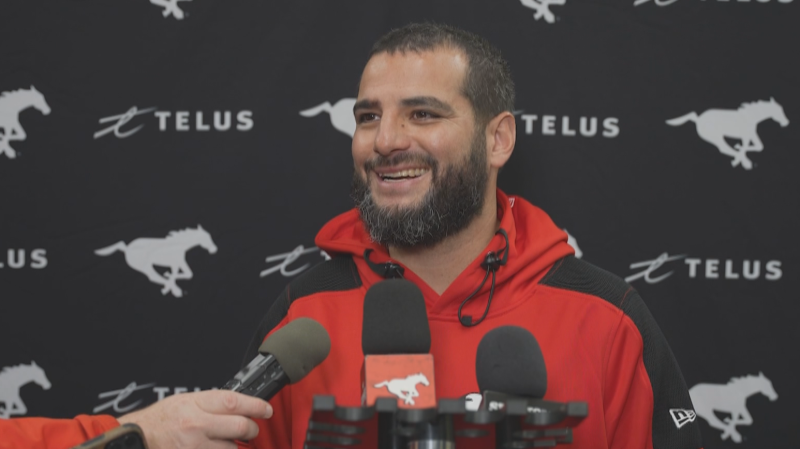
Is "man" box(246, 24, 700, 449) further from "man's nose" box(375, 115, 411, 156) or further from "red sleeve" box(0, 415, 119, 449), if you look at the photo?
"red sleeve" box(0, 415, 119, 449)

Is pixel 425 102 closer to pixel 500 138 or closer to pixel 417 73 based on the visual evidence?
pixel 417 73

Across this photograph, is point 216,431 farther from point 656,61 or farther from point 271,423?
point 656,61

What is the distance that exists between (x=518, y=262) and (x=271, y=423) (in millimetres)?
553

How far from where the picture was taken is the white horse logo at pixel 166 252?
5.90 feet

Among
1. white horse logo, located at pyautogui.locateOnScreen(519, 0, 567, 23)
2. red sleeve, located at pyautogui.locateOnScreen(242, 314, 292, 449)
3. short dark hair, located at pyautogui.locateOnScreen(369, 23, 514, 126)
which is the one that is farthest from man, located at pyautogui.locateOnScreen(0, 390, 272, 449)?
white horse logo, located at pyautogui.locateOnScreen(519, 0, 567, 23)

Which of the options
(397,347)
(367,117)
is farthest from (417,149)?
(397,347)

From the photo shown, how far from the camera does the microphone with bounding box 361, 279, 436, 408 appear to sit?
0.83 meters

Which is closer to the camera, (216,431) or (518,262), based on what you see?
(216,431)

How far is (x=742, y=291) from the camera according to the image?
1.76 metres

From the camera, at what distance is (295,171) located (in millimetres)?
1794

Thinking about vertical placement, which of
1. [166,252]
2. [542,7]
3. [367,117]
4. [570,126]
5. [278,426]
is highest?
[542,7]

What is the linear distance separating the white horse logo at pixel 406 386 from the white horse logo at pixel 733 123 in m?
1.20

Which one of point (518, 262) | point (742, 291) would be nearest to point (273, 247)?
point (518, 262)

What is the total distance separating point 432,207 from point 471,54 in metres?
0.32
